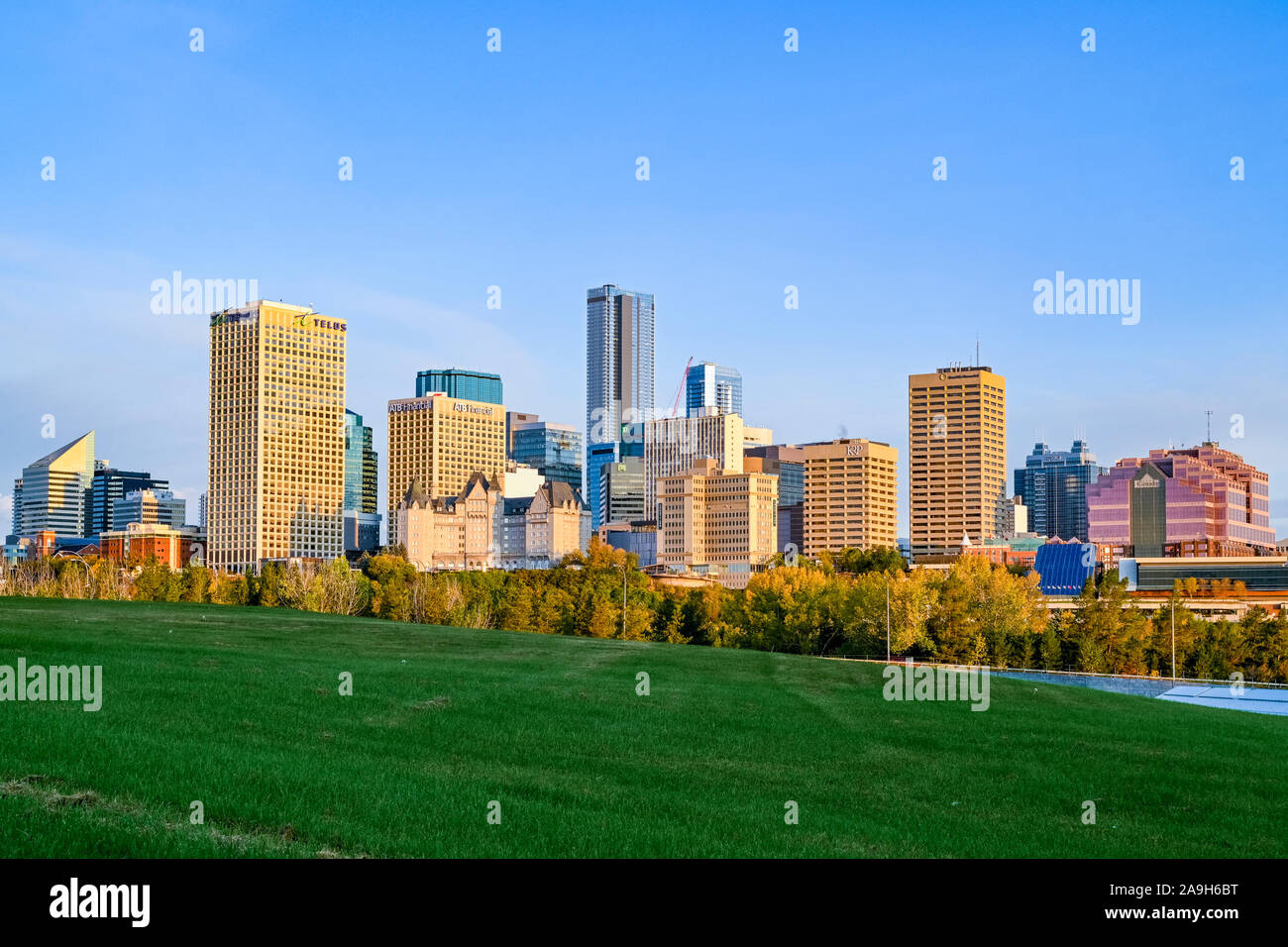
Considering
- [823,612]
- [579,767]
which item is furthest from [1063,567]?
[579,767]

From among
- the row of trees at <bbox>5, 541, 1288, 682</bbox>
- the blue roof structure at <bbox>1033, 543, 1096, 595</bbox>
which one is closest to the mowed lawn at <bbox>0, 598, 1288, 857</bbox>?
the row of trees at <bbox>5, 541, 1288, 682</bbox>

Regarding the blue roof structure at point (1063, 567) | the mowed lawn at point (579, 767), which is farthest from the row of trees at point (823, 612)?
the mowed lawn at point (579, 767)

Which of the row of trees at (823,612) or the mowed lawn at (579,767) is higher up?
the mowed lawn at (579,767)

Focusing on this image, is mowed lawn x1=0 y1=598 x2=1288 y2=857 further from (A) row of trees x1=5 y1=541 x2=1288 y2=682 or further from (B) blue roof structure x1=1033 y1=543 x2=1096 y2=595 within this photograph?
(B) blue roof structure x1=1033 y1=543 x2=1096 y2=595

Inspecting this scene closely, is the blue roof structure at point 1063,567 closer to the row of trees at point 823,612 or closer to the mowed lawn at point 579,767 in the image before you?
the row of trees at point 823,612

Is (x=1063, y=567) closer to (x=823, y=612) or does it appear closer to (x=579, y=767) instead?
(x=823, y=612)
